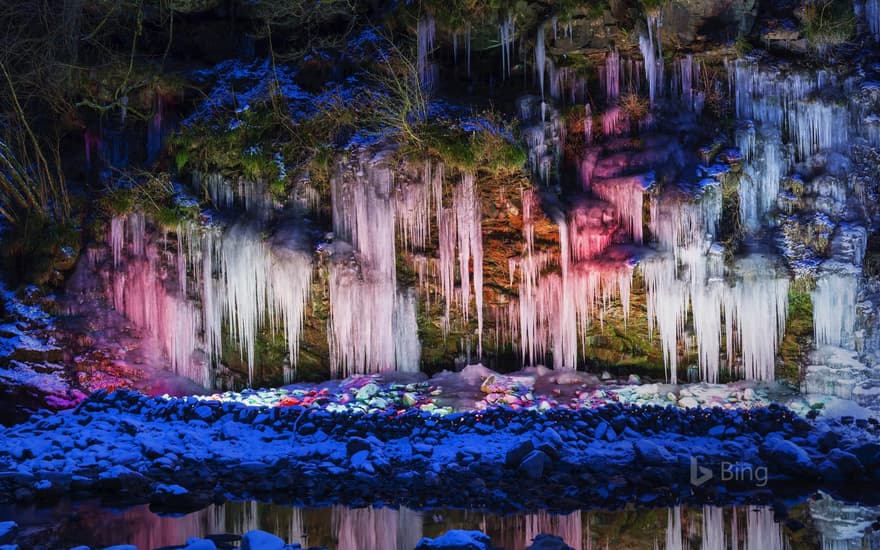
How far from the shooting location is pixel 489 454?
10.3m

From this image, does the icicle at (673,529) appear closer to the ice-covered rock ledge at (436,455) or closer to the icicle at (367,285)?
the ice-covered rock ledge at (436,455)

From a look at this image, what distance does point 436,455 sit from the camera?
34.2ft

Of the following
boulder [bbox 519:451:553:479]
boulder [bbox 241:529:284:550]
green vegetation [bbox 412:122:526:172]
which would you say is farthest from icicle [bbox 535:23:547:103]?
boulder [bbox 241:529:284:550]

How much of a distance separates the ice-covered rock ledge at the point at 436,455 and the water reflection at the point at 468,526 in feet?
1.53

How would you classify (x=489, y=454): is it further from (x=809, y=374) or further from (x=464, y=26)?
(x=464, y=26)

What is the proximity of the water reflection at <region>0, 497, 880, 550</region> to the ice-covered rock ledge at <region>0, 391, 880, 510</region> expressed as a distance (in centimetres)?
47

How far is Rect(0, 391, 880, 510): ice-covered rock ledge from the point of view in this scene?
30.4 feet

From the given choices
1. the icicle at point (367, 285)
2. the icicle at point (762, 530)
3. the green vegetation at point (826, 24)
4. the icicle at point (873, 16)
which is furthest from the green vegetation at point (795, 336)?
the icicle at point (367, 285)

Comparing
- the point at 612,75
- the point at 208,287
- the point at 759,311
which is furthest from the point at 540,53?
the point at 208,287

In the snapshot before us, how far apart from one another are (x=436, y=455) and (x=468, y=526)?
103 inches

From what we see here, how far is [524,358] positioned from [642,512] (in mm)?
6399

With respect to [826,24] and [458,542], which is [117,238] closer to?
[458,542]

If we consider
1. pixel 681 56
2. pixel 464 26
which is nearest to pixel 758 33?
pixel 681 56

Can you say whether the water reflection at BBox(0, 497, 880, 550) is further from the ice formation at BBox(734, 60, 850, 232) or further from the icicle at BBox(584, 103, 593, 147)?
the icicle at BBox(584, 103, 593, 147)
